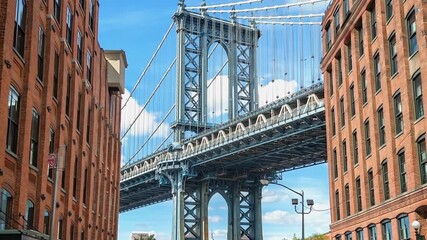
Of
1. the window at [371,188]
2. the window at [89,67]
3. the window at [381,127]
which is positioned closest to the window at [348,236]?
the window at [371,188]

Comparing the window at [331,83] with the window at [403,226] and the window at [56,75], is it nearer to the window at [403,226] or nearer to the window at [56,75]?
the window at [403,226]

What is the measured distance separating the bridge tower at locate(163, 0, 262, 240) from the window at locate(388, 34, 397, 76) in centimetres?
6044

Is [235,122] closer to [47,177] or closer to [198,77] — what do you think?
→ [198,77]

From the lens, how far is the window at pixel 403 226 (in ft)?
104

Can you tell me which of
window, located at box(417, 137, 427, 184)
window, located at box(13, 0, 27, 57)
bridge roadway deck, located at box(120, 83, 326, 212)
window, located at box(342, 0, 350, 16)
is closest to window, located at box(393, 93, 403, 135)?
window, located at box(417, 137, 427, 184)

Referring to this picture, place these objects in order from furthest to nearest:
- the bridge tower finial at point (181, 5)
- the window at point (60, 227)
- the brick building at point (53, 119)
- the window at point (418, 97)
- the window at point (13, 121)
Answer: the bridge tower finial at point (181, 5) → the window at point (60, 227) → the window at point (418, 97) → the window at point (13, 121) → the brick building at point (53, 119)

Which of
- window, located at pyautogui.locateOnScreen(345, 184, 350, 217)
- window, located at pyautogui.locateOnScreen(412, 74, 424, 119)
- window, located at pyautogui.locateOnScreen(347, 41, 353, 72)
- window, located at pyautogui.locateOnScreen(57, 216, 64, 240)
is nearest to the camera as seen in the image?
window, located at pyautogui.locateOnScreen(412, 74, 424, 119)

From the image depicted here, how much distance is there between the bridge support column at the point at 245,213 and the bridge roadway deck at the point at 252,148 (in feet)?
12.3

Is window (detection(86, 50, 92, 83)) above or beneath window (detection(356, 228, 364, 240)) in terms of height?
above

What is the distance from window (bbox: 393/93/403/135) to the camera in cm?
3288

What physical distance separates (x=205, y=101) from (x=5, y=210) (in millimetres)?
76377

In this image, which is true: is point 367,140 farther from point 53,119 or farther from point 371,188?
point 53,119

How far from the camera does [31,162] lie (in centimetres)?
2577

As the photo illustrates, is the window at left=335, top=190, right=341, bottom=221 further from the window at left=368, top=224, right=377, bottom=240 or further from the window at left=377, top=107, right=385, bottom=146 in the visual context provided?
the window at left=377, top=107, right=385, bottom=146
